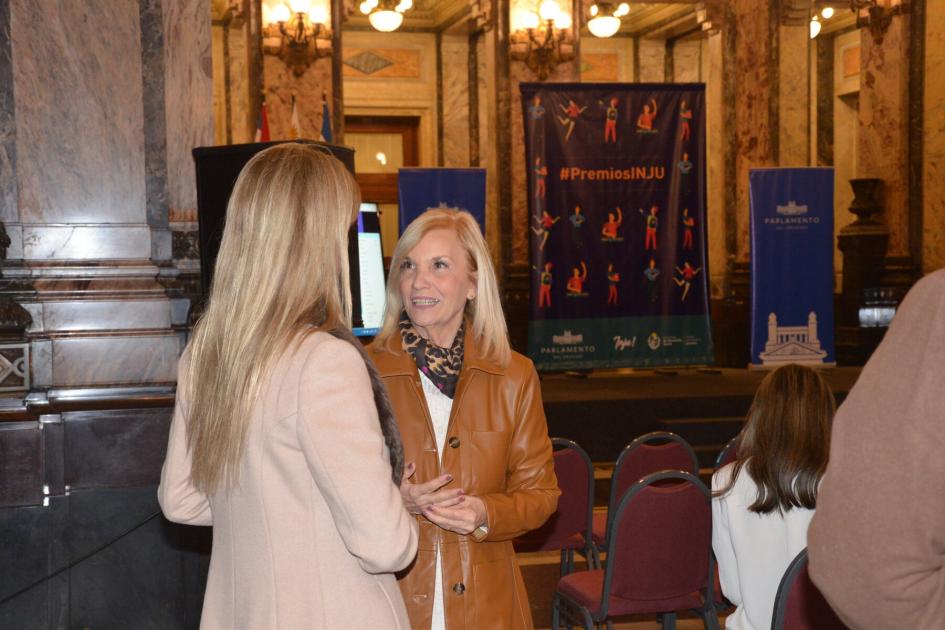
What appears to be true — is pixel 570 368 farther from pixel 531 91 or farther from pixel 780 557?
pixel 780 557

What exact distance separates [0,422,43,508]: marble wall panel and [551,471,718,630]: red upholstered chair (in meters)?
1.94

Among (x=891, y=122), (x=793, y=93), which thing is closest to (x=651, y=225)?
(x=891, y=122)

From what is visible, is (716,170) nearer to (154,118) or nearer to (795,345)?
(795,345)

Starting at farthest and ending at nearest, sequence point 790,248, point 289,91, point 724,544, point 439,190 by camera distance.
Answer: point 790,248 → point 289,91 → point 439,190 → point 724,544

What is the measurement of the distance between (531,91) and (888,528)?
863cm

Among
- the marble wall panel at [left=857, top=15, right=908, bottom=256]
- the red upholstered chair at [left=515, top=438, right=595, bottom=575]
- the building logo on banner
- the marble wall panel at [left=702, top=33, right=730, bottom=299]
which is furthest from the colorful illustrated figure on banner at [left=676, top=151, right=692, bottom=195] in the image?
the red upholstered chair at [left=515, top=438, right=595, bottom=575]

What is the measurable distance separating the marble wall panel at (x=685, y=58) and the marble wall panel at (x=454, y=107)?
319cm

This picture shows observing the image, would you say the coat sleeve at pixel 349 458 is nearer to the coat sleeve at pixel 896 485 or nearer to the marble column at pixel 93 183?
the coat sleeve at pixel 896 485

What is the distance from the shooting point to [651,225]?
984 cm

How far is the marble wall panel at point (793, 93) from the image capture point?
40.7ft

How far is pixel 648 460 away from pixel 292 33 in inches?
274

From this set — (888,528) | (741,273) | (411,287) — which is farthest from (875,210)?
(888,528)

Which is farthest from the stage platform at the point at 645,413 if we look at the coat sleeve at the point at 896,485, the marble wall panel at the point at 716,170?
the coat sleeve at the point at 896,485

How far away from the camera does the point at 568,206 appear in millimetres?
9609
